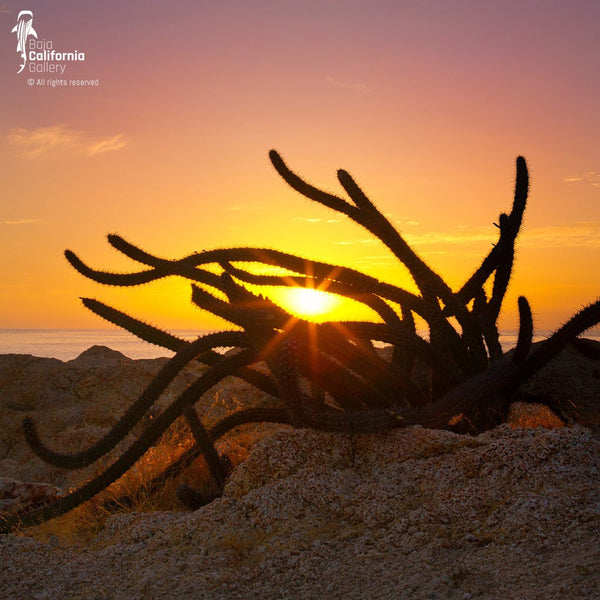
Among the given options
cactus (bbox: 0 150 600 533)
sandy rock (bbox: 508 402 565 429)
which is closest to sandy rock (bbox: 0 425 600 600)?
cactus (bbox: 0 150 600 533)

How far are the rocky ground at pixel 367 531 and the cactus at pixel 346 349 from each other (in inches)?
10.2

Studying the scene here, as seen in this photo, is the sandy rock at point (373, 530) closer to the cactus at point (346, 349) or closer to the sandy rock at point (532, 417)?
the cactus at point (346, 349)

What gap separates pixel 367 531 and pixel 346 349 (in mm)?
1125

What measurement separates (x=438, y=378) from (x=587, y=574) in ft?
6.80

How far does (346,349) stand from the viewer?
4.34 metres

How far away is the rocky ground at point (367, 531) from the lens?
3059 mm

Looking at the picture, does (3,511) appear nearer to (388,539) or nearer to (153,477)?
(153,477)

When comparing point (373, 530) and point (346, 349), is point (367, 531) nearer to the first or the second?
point (373, 530)

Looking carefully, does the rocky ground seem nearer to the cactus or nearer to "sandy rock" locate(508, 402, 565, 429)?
the cactus

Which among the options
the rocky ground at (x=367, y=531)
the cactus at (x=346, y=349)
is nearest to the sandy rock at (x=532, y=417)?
the cactus at (x=346, y=349)

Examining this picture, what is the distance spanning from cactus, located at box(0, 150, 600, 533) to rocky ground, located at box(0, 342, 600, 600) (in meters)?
0.26

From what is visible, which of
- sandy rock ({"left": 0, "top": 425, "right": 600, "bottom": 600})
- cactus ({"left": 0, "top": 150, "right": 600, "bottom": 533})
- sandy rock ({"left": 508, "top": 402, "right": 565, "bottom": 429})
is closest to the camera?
sandy rock ({"left": 0, "top": 425, "right": 600, "bottom": 600})

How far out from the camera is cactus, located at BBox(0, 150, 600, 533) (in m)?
4.18

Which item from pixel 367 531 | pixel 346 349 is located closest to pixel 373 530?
pixel 367 531
